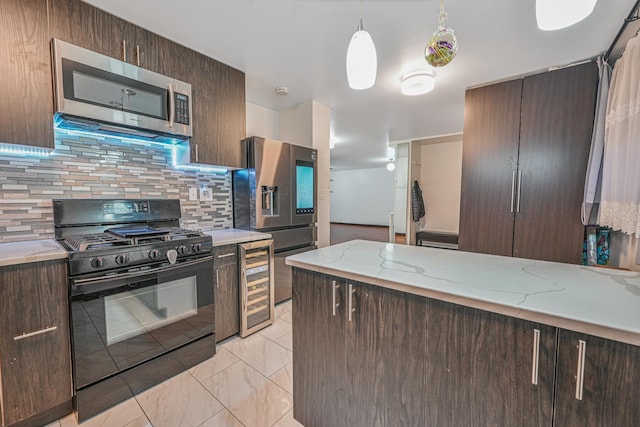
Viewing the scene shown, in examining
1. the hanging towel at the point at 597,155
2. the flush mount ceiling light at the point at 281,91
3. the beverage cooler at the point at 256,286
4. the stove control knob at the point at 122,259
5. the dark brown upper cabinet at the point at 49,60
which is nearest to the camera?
the dark brown upper cabinet at the point at 49,60

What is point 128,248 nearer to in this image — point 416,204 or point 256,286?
point 256,286

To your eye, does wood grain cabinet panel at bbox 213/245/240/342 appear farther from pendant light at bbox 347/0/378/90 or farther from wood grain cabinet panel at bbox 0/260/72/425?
pendant light at bbox 347/0/378/90

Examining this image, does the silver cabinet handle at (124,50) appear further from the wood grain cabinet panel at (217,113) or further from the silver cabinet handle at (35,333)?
the silver cabinet handle at (35,333)

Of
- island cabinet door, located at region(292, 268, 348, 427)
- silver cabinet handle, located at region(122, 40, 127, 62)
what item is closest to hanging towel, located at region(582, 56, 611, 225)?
island cabinet door, located at region(292, 268, 348, 427)

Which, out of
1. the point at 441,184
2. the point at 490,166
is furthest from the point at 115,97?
the point at 441,184

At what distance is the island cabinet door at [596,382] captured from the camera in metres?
0.66

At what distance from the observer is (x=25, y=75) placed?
1411 millimetres

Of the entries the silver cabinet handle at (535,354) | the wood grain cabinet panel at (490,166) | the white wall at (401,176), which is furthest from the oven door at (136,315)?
the white wall at (401,176)

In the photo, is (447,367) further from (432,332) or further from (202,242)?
(202,242)

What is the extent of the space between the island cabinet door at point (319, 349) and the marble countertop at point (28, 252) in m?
1.29

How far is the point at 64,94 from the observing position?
1492 mm

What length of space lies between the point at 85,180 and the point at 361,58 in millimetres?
2100

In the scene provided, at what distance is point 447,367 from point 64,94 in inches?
94.7

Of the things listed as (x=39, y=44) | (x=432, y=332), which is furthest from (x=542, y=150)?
(x=39, y=44)
